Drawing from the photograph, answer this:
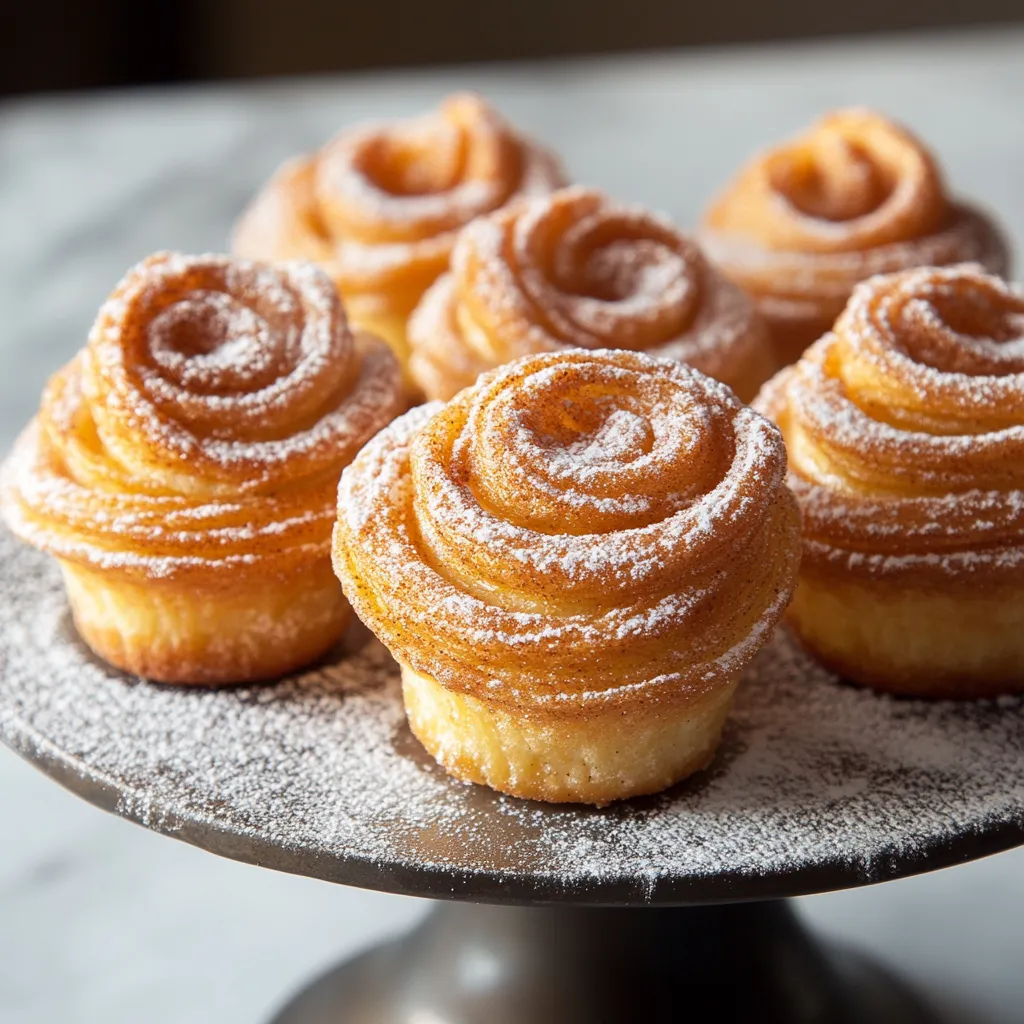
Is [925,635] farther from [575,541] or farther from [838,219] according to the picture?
[838,219]

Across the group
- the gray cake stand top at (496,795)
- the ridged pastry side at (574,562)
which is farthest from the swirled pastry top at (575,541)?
the gray cake stand top at (496,795)

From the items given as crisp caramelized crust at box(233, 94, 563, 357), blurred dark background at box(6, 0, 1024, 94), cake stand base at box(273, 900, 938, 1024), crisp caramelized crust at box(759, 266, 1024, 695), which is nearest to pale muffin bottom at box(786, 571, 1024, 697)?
crisp caramelized crust at box(759, 266, 1024, 695)

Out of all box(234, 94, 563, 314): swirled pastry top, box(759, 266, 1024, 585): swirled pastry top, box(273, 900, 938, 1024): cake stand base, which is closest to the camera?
box(759, 266, 1024, 585): swirled pastry top

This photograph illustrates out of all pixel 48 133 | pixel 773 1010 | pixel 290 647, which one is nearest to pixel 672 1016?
pixel 773 1010

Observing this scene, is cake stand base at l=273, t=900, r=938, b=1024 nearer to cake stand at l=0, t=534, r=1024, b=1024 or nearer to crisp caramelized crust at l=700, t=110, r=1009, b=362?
cake stand at l=0, t=534, r=1024, b=1024

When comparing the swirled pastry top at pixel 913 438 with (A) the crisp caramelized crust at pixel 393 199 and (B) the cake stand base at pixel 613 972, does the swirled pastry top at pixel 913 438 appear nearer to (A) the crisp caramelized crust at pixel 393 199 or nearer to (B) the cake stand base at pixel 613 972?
(B) the cake stand base at pixel 613 972

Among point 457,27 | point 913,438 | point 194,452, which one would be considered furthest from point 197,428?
point 457,27

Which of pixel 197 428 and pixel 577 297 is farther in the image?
pixel 577 297
